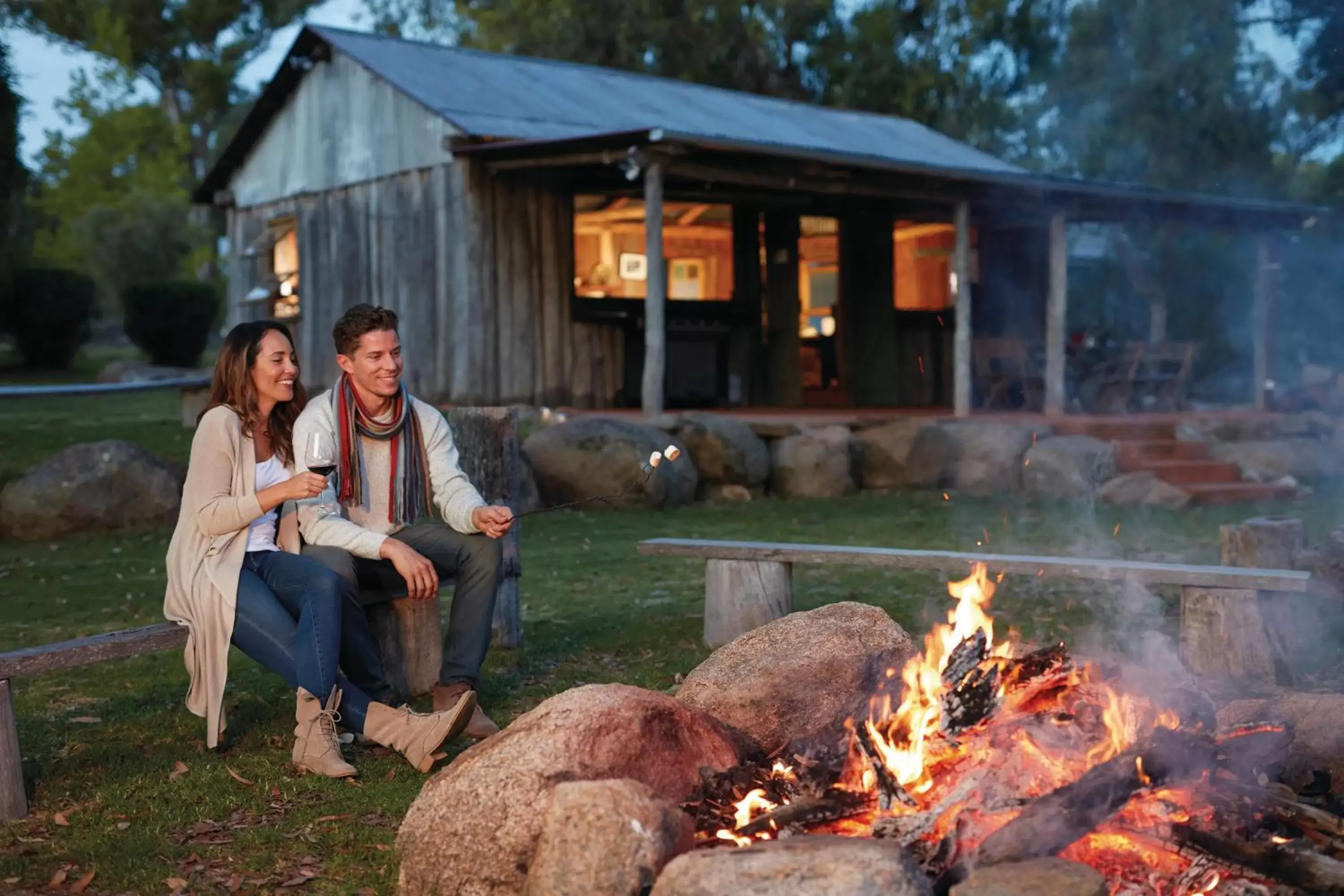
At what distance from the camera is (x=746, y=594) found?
21.2ft

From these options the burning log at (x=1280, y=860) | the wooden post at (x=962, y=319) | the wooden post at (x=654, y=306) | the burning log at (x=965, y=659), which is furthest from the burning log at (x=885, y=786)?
the wooden post at (x=962, y=319)

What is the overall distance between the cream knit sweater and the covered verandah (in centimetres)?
743

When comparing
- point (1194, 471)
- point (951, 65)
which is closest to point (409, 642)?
point (1194, 471)

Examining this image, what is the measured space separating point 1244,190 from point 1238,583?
64.0 ft

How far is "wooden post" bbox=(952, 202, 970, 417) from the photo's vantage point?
15.3 metres

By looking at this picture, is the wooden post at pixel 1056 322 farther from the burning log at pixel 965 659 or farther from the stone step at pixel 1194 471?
the burning log at pixel 965 659

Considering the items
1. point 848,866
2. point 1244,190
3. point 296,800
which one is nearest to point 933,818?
point 848,866

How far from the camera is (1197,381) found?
25.4 m

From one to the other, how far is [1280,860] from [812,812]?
3.46ft

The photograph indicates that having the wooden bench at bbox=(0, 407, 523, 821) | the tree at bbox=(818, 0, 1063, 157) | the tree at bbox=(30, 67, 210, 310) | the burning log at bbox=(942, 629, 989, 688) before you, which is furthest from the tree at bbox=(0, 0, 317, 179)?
the burning log at bbox=(942, 629, 989, 688)

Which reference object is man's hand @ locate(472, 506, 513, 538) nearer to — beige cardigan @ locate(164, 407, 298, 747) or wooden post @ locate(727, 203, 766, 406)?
beige cardigan @ locate(164, 407, 298, 747)

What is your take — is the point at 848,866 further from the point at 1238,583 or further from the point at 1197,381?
the point at 1197,381

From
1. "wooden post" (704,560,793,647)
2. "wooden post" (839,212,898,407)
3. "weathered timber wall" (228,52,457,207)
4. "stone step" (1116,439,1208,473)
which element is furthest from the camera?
"wooden post" (839,212,898,407)

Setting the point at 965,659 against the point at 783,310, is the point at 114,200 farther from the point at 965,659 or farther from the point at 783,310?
the point at 965,659
